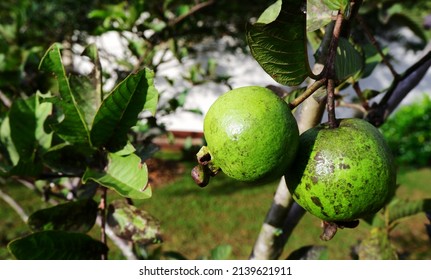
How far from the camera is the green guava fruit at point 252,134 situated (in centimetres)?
59

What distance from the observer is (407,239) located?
4707 mm

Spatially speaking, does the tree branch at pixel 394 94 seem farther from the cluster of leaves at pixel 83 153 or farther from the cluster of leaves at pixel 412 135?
the cluster of leaves at pixel 412 135

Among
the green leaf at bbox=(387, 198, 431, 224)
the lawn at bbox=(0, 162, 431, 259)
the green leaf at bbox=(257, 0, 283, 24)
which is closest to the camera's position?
the green leaf at bbox=(257, 0, 283, 24)

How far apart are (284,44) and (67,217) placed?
2.02ft

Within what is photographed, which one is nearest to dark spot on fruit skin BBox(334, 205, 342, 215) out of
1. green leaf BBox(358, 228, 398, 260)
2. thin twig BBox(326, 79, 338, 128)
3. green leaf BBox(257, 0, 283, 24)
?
thin twig BBox(326, 79, 338, 128)

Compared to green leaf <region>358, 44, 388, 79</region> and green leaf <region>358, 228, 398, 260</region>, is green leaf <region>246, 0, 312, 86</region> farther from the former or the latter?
green leaf <region>358, 228, 398, 260</region>

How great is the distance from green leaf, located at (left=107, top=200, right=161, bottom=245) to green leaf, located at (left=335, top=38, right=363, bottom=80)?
0.51 metres

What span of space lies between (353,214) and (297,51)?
0.25 metres

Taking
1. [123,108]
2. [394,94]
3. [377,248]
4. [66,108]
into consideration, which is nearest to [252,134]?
[123,108]

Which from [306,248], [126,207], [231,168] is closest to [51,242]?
[126,207]

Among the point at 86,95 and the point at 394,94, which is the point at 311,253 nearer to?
the point at 394,94

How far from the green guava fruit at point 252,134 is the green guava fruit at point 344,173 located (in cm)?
4

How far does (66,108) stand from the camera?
0.88 m

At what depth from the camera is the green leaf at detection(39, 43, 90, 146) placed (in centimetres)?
83
